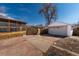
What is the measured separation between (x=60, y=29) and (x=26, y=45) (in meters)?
0.60

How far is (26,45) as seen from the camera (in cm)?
255

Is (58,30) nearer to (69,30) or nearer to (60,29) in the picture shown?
(60,29)

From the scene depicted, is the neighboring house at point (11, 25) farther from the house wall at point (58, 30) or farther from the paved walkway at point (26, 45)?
the house wall at point (58, 30)

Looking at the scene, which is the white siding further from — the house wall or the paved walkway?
the paved walkway

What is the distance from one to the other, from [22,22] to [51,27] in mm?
468

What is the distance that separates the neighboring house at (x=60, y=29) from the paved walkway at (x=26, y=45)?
114 mm

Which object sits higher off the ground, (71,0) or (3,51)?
(71,0)

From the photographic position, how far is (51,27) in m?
2.56

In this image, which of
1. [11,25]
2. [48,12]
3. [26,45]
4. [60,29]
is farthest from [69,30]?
[11,25]

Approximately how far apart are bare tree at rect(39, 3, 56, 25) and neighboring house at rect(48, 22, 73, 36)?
0.09 m

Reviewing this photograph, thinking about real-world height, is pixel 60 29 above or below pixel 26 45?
above

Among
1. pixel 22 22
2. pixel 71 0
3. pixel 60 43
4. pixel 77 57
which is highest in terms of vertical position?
pixel 71 0

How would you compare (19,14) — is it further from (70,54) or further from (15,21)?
(70,54)

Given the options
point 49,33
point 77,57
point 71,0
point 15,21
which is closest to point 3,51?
point 15,21
